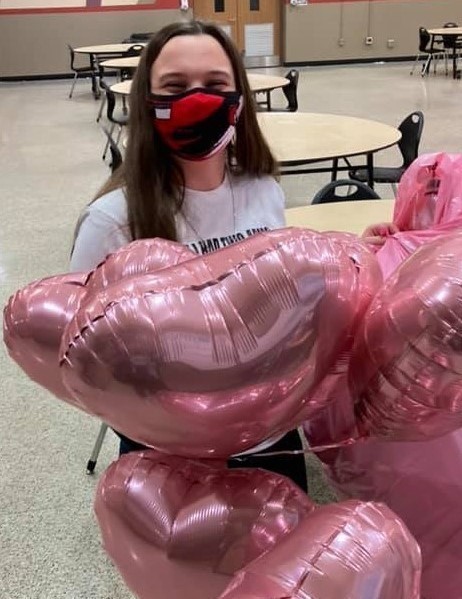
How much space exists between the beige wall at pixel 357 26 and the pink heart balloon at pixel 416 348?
10.9 meters

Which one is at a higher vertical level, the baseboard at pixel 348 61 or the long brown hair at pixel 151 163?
the long brown hair at pixel 151 163

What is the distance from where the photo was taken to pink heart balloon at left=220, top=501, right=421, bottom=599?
0.56 meters

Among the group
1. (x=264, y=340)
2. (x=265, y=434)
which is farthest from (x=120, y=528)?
(x=264, y=340)

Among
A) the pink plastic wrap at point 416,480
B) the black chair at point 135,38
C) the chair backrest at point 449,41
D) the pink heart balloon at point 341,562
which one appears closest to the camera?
the pink heart balloon at point 341,562

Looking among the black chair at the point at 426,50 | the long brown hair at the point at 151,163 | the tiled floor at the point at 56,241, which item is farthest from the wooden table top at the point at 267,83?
the black chair at the point at 426,50

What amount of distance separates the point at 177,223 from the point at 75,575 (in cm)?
98

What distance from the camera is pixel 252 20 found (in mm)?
10688

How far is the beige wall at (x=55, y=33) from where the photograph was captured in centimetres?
1015

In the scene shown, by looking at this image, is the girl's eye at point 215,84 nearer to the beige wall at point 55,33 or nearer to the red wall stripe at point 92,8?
the beige wall at point 55,33

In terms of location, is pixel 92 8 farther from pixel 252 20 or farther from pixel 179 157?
pixel 179 157

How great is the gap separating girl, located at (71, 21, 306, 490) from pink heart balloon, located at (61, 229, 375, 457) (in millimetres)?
639

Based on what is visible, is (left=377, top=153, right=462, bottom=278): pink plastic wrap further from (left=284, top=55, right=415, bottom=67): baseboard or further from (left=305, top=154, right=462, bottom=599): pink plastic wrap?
(left=284, top=55, right=415, bottom=67): baseboard

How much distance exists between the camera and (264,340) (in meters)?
0.60

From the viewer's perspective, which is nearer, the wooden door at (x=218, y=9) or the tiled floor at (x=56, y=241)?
the tiled floor at (x=56, y=241)
